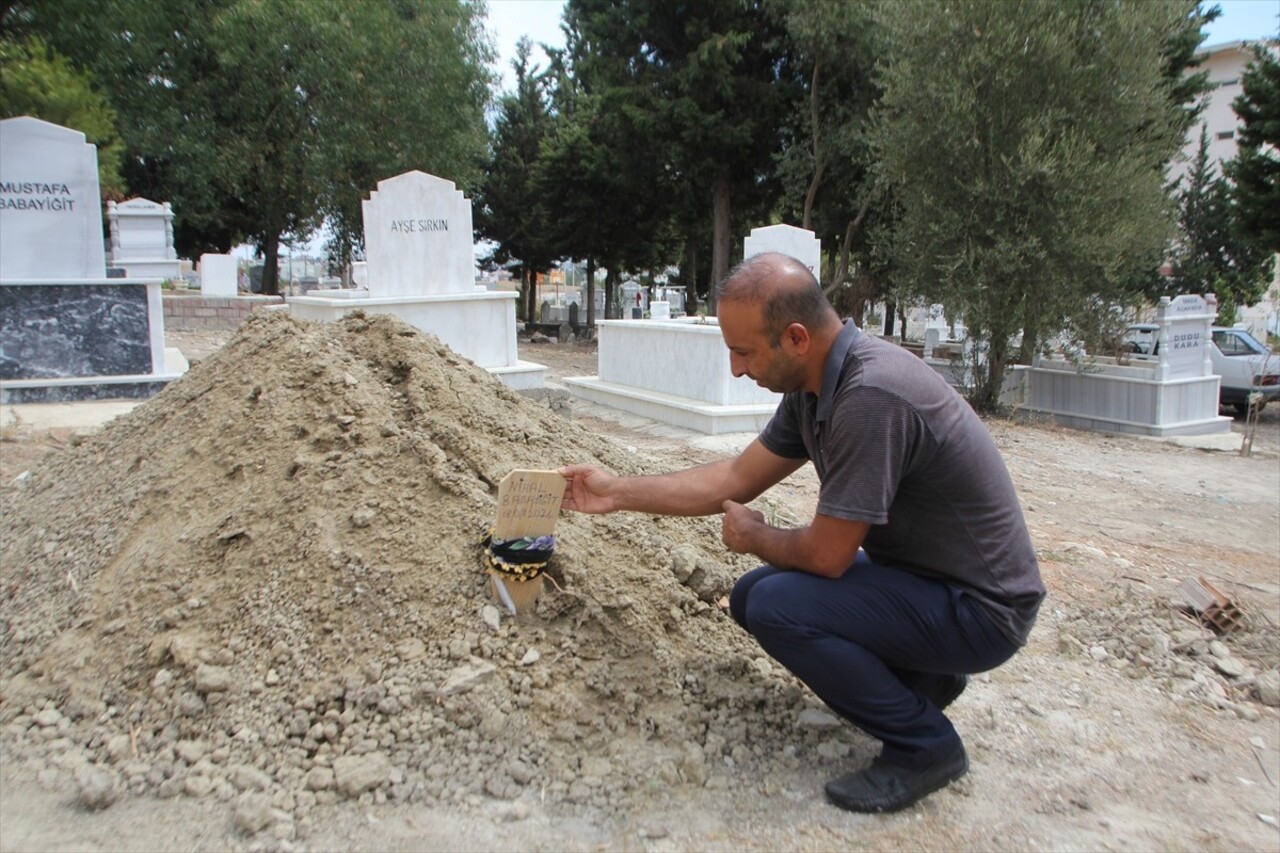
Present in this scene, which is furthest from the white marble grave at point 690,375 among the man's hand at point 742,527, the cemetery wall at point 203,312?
the cemetery wall at point 203,312

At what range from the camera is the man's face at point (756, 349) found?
239 cm

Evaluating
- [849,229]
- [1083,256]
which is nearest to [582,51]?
[849,229]

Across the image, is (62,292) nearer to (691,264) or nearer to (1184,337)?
(1184,337)

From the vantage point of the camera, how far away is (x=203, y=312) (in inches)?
685

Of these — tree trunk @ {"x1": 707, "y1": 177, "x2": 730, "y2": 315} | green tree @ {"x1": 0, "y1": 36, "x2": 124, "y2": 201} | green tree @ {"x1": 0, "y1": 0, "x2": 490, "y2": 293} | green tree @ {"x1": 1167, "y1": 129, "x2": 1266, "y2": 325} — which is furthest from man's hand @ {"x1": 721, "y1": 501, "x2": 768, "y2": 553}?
green tree @ {"x1": 1167, "y1": 129, "x2": 1266, "y2": 325}

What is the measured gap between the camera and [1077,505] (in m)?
7.10

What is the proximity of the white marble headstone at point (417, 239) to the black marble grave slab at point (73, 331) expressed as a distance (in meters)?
2.23

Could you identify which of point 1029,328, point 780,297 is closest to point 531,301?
point 1029,328

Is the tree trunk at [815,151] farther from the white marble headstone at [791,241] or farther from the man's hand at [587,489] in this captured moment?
the man's hand at [587,489]

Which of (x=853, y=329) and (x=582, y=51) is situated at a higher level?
(x=582, y=51)

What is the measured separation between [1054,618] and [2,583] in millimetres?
3926

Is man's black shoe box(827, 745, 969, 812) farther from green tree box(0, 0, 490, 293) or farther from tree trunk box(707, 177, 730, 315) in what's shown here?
green tree box(0, 0, 490, 293)

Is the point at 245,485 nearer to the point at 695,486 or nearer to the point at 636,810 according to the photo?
the point at 695,486

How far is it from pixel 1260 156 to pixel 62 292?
768 inches
